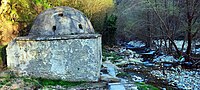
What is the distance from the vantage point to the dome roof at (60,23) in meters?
16.3

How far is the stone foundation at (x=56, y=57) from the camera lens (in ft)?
47.0

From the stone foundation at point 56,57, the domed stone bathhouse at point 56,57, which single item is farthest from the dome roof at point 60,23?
the stone foundation at point 56,57

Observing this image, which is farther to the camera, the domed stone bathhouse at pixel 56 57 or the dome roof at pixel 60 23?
the dome roof at pixel 60 23

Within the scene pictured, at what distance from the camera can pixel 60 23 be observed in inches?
645

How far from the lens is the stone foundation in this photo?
47.0 ft

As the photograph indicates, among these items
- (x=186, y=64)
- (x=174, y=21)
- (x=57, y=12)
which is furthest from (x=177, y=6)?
(x=57, y=12)

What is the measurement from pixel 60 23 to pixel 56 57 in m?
2.81

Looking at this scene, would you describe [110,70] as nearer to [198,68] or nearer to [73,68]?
[73,68]

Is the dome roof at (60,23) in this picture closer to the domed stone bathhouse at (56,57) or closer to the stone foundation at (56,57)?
the domed stone bathhouse at (56,57)

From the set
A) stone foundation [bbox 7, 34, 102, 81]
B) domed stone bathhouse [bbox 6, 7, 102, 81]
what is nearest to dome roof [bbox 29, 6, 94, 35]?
domed stone bathhouse [bbox 6, 7, 102, 81]

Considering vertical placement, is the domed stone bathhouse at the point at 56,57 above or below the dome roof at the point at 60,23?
below

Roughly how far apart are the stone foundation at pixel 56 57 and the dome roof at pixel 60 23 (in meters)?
1.85

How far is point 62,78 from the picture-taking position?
14648mm

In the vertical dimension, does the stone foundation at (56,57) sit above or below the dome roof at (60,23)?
below
